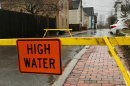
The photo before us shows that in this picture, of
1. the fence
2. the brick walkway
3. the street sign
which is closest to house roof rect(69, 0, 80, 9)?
the fence

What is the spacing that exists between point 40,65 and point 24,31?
1242 cm

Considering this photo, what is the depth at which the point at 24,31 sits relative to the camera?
14875mm

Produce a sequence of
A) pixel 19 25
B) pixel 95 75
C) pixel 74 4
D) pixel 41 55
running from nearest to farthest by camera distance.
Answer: pixel 41 55, pixel 95 75, pixel 19 25, pixel 74 4

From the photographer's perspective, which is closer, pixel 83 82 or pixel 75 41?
pixel 75 41

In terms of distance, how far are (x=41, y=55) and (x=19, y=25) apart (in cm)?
Result: 1183

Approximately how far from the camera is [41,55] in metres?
2.85

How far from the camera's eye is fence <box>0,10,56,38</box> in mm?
12383

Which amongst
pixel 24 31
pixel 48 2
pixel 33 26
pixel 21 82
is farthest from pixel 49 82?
pixel 48 2

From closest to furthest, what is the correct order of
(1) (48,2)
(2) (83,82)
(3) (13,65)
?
(2) (83,82), (3) (13,65), (1) (48,2)

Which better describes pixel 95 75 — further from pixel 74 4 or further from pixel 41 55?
pixel 74 4

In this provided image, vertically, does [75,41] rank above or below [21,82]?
above

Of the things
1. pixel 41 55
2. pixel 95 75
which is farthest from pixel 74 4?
pixel 41 55

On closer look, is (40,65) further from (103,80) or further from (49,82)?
(103,80)

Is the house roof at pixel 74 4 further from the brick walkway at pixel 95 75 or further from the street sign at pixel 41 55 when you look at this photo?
the street sign at pixel 41 55
